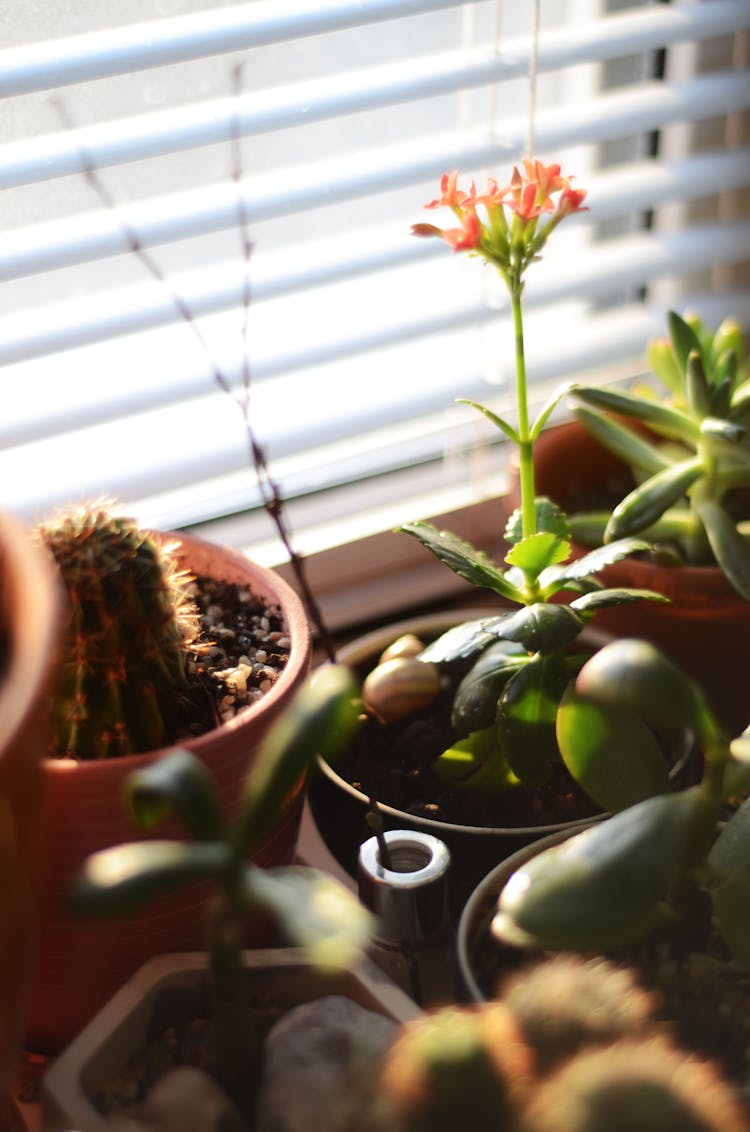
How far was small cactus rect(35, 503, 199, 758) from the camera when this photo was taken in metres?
0.72

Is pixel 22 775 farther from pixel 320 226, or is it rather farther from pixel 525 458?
pixel 320 226

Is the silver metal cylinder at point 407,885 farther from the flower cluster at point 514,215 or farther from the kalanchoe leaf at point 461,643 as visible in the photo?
the flower cluster at point 514,215

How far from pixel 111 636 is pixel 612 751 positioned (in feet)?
0.98

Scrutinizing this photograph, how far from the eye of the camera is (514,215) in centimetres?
83

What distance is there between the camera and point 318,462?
1.18 metres

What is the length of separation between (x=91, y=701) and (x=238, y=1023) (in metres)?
0.22

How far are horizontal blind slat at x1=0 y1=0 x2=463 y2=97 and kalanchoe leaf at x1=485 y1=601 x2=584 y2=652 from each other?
0.48 m

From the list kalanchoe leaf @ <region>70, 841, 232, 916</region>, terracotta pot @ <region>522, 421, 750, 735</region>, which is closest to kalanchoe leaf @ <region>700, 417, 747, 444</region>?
terracotta pot @ <region>522, 421, 750, 735</region>

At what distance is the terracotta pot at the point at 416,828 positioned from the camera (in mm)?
815

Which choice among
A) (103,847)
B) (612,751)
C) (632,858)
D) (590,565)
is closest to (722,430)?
(590,565)

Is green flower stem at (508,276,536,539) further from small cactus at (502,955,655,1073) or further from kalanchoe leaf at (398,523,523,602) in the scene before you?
small cactus at (502,955,655,1073)

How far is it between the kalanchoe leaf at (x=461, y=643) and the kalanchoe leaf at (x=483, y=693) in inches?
1.0

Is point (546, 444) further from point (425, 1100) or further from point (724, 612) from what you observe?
point (425, 1100)

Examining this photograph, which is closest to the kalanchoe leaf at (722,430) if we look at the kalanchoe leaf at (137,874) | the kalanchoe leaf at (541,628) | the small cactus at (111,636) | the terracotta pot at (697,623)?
the terracotta pot at (697,623)
